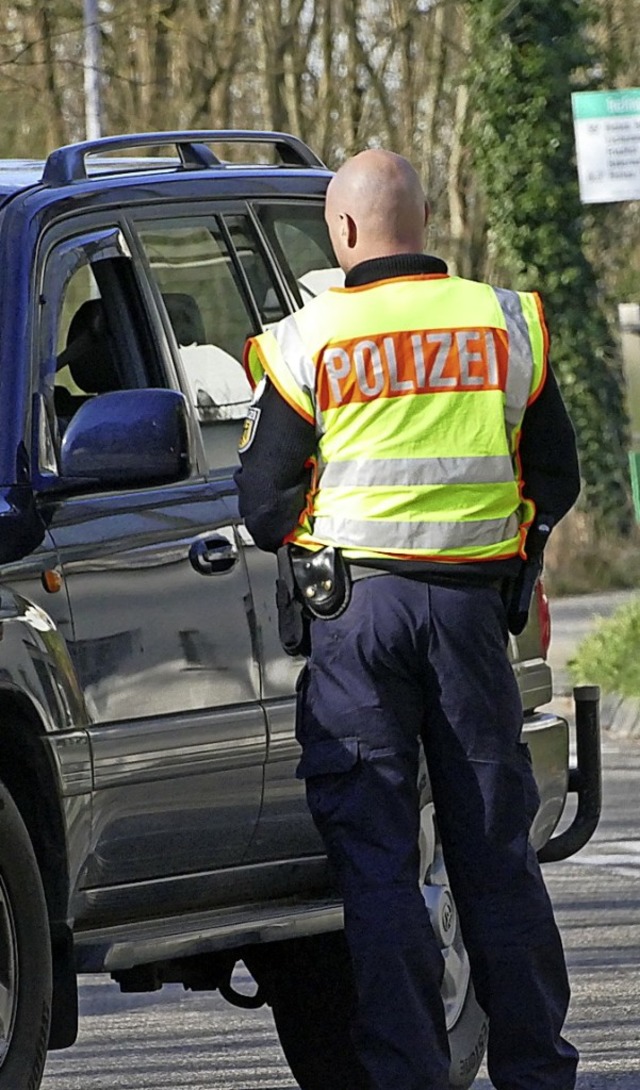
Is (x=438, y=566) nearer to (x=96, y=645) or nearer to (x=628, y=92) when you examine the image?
(x=96, y=645)

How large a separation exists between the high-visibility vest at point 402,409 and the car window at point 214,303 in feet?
2.34

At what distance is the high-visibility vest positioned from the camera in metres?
4.32

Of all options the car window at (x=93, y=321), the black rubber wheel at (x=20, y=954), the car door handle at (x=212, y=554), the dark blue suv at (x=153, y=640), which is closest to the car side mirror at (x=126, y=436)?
the dark blue suv at (x=153, y=640)

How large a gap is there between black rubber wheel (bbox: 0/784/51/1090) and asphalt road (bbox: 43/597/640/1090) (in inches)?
48.8

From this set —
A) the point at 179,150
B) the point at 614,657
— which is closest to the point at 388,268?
the point at 179,150

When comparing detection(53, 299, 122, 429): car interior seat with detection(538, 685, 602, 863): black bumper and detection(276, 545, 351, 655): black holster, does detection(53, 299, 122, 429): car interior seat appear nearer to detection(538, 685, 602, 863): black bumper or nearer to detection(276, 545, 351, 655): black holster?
detection(276, 545, 351, 655): black holster

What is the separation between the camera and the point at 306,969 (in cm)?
523

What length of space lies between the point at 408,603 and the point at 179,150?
65.1 inches

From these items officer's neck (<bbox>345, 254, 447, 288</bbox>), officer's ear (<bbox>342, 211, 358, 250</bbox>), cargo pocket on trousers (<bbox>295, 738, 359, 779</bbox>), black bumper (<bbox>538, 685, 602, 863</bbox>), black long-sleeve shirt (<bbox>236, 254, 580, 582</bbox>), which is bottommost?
black bumper (<bbox>538, 685, 602, 863</bbox>)

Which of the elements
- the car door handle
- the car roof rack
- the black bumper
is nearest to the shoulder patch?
the car door handle

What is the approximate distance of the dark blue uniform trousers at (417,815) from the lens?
14.1 ft

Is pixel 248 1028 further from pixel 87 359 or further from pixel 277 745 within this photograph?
pixel 87 359

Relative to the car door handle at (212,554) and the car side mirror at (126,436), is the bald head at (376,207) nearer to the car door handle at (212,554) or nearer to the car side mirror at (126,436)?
the car side mirror at (126,436)

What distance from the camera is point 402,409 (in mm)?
4324
